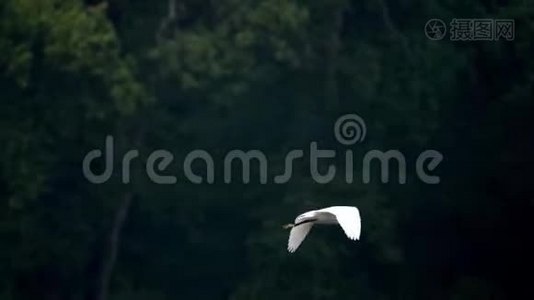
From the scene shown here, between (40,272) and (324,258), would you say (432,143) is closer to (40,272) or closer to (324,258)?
(324,258)

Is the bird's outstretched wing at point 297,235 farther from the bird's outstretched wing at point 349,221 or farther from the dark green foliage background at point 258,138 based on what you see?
the dark green foliage background at point 258,138

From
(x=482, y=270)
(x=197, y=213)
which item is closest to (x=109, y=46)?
(x=197, y=213)

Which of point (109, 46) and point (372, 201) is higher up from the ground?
point (109, 46)

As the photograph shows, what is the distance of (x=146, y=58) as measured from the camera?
22.4 metres

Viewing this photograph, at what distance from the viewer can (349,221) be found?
1252cm

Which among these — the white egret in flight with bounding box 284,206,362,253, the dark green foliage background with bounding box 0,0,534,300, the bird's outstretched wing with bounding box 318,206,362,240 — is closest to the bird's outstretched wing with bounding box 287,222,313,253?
the white egret in flight with bounding box 284,206,362,253

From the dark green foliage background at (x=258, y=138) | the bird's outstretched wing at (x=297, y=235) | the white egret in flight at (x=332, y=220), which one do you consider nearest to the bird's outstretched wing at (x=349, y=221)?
the white egret in flight at (x=332, y=220)

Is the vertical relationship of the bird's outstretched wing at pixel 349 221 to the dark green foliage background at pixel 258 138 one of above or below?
below

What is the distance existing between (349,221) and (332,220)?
80cm

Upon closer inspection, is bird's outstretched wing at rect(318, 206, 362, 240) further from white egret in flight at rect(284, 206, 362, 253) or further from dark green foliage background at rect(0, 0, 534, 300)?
dark green foliage background at rect(0, 0, 534, 300)

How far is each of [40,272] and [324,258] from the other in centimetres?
319

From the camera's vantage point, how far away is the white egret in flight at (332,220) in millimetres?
12336

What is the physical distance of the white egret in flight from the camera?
12.3 m

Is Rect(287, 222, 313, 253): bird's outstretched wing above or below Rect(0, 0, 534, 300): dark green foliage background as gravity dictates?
below
